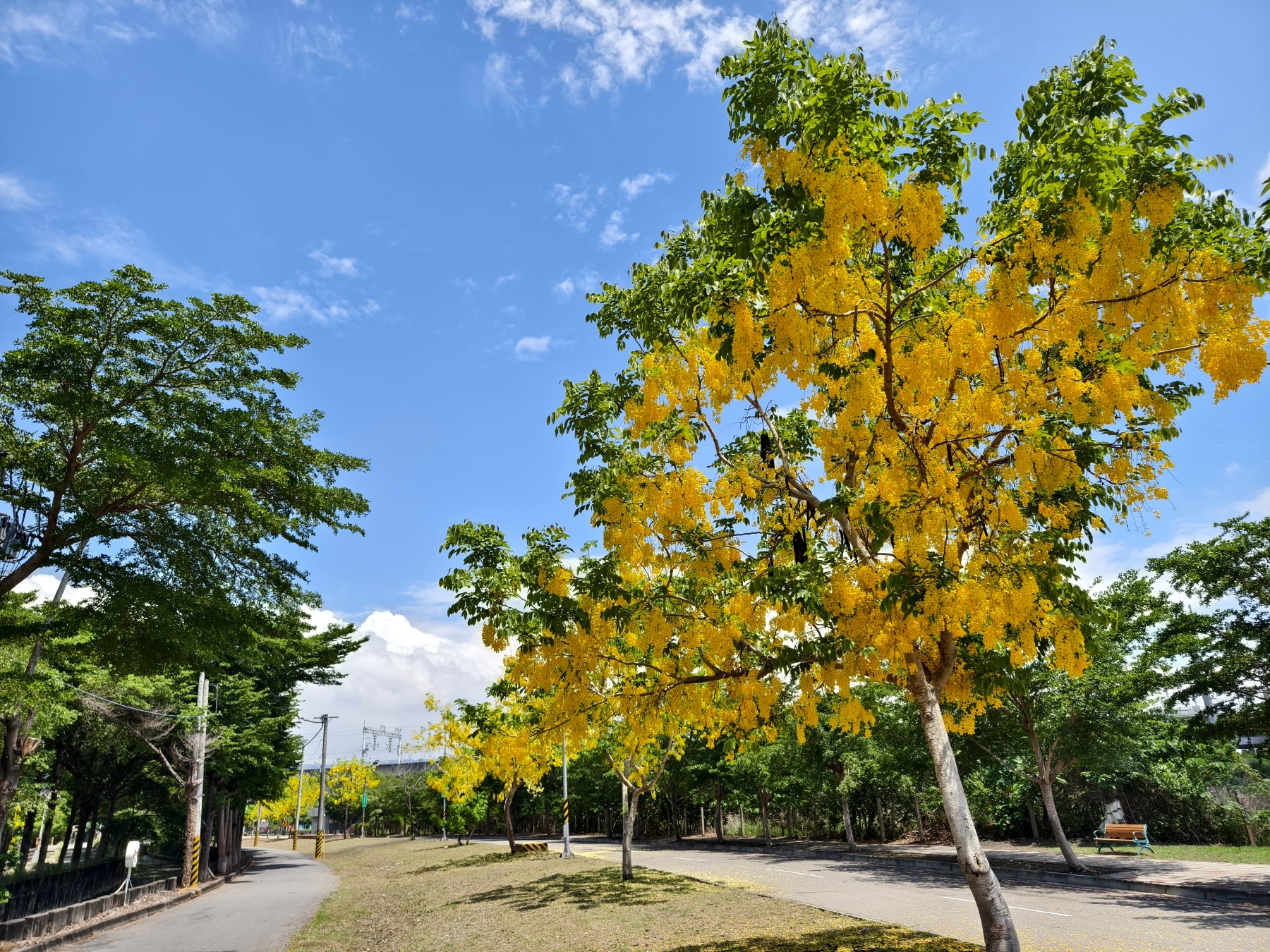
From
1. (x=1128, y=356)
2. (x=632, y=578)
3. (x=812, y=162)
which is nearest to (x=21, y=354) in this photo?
(x=632, y=578)

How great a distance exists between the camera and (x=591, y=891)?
49.1 feet

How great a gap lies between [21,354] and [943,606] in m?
10.7

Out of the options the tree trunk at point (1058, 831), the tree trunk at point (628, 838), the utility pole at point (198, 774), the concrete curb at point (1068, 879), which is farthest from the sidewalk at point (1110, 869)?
the utility pole at point (198, 774)

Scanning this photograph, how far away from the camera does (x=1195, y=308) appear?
16.3 ft

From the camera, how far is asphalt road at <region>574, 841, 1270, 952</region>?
865cm

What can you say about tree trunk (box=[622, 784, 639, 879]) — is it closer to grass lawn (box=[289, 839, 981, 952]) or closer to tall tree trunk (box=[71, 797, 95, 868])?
grass lawn (box=[289, 839, 981, 952])

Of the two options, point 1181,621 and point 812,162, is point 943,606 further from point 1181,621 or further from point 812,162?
point 1181,621

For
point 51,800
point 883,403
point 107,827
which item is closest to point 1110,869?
point 883,403

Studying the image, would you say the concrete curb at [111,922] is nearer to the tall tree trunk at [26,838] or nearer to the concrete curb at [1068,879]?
the tall tree trunk at [26,838]

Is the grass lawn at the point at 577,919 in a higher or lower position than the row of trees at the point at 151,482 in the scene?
lower

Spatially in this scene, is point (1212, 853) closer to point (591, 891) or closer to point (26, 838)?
Result: point (591, 891)

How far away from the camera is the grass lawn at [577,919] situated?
→ 880 cm

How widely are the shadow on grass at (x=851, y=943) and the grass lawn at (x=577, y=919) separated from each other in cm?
2

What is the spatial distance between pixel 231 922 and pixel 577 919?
7.99 meters
